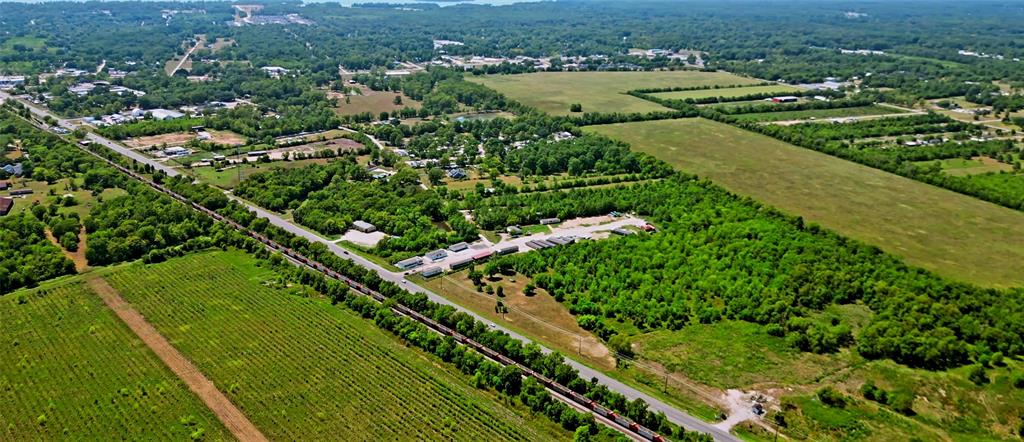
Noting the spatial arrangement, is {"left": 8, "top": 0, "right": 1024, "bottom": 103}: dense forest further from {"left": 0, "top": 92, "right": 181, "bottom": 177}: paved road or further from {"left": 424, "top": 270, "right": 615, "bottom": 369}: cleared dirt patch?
{"left": 424, "top": 270, "right": 615, "bottom": 369}: cleared dirt patch

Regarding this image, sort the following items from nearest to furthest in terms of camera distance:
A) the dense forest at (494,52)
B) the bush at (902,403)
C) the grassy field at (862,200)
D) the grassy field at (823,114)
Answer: the bush at (902,403) → the grassy field at (862,200) → the grassy field at (823,114) → the dense forest at (494,52)

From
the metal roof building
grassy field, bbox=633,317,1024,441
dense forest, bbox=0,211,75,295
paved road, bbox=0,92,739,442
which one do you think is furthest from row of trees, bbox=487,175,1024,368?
dense forest, bbox=0,211,75,295

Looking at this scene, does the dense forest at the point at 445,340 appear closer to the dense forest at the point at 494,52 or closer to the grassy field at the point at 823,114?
the dense forest at the point at 494,52

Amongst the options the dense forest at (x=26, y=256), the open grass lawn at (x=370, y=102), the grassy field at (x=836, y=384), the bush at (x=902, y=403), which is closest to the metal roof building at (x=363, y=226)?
the dense forest at (x=26, y=256)

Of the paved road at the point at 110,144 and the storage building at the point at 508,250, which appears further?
the paved road at the point at 110,144

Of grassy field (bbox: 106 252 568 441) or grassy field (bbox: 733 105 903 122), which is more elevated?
grassy field (bbox: 733 105 903 122)

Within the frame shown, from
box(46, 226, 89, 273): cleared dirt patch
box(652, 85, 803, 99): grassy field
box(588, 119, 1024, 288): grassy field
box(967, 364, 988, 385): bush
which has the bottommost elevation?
box(46, 226, 89, 273): cleared dirt patch
